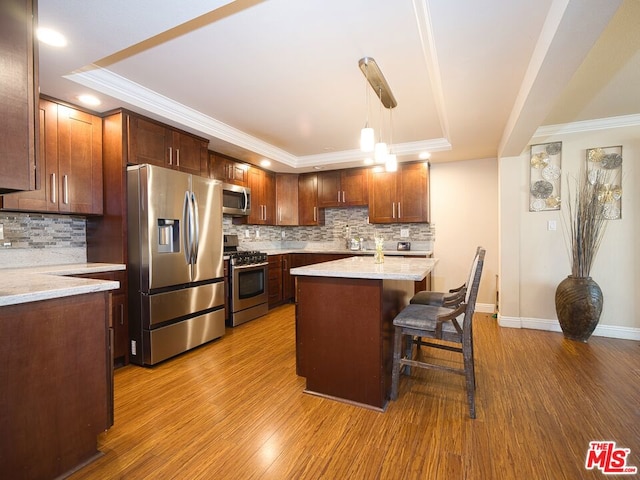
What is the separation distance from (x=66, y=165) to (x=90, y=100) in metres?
0.56

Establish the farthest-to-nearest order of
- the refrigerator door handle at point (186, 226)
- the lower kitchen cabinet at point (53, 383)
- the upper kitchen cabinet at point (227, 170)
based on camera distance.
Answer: the upper kitchen cabinet at point (227, 170) → the refrigerator door handle at point (186, 226) → the lower kitchen cabinet at point (53, 383)

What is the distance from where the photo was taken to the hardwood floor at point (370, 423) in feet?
4.95

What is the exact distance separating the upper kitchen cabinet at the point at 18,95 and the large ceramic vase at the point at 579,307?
4317 millimetres

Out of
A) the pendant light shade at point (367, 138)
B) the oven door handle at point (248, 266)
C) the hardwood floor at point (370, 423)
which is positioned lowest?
the hardwood floor at point (370, 423)

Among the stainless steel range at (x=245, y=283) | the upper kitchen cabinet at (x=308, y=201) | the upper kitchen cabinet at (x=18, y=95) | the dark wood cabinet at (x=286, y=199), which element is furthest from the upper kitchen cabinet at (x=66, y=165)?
the upper kitchen cabinet at (x=308, y=201)

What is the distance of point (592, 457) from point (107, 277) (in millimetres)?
3348

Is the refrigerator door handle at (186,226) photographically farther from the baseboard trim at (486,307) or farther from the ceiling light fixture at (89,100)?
the baseboard trim at (486,307)

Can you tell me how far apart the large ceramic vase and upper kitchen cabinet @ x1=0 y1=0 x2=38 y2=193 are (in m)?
4.32

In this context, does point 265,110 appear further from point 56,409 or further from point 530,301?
point 530,301

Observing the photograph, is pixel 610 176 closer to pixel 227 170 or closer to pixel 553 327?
pixel 553 327

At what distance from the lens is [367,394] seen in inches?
79.9

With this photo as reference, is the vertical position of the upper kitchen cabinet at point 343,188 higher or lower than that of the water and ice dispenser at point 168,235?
higher

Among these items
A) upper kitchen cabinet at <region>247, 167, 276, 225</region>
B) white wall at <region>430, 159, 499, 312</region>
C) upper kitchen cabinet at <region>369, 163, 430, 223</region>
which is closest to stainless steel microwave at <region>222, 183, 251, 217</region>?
upper kitchen cabinet at <region>247, 167, 276, 225</region>

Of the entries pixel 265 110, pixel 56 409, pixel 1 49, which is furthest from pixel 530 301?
pixel 1 49
